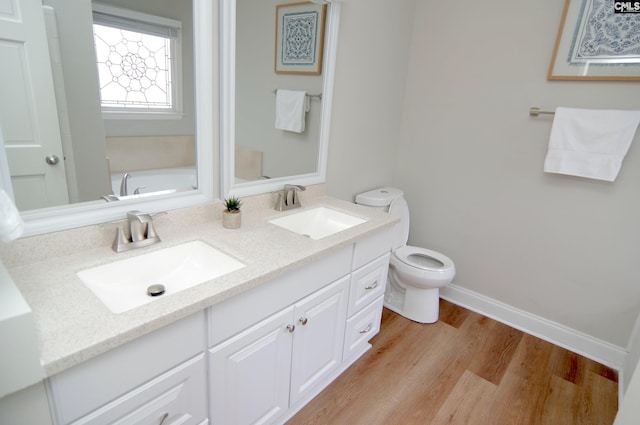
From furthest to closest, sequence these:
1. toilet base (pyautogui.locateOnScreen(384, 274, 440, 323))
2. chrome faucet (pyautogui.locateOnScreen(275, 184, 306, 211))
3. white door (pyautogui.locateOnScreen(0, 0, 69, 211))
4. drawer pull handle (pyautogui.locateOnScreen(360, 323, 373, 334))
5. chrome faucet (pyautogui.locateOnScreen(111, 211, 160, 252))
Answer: toilet base (pyautogui.locateOnScreen(384, 274, 440, 323)) → drawer pull handle (pyautogui.locateOnScreen(360, 323, 373, 334)) → chrome faucet (pyautogui.locateOnScreen(275, 184, 306, 211)) → chrome faucet (pyautogui.locateOnScreen(111, 211, 160, 252)) → white door (pyautogui.locateOnScreen(0, 0, 69, 211))

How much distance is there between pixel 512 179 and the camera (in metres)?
2.30

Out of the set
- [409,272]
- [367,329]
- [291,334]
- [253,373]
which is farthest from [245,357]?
[409,272]

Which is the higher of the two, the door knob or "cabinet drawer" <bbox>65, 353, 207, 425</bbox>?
the door knob

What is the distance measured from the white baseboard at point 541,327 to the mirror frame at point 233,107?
1473mm

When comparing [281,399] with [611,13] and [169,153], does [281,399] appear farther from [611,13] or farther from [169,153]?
[611,13]

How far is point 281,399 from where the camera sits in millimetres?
1472

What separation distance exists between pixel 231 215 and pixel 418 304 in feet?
5.06

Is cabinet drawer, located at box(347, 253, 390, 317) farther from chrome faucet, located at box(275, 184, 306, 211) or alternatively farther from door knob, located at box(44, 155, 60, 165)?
door knob, located at box(44, 155, 60, 165)

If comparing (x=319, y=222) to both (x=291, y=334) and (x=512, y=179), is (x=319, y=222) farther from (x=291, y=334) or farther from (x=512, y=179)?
(x=512, y=179)

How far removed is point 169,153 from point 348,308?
3.66 feet

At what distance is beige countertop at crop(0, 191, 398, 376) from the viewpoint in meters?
0.79

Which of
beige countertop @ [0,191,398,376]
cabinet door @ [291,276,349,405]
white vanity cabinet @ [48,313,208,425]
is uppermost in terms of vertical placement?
beige countertop @ [0,191,398,376]

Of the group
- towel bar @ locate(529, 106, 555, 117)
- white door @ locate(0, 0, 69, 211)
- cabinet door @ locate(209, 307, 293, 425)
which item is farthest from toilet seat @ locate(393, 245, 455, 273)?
white door @ locate(0, 0, 69, 211)

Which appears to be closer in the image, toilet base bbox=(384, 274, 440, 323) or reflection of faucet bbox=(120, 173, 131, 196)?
reflection of faucet bbox=(120, 173, 131, 196)
